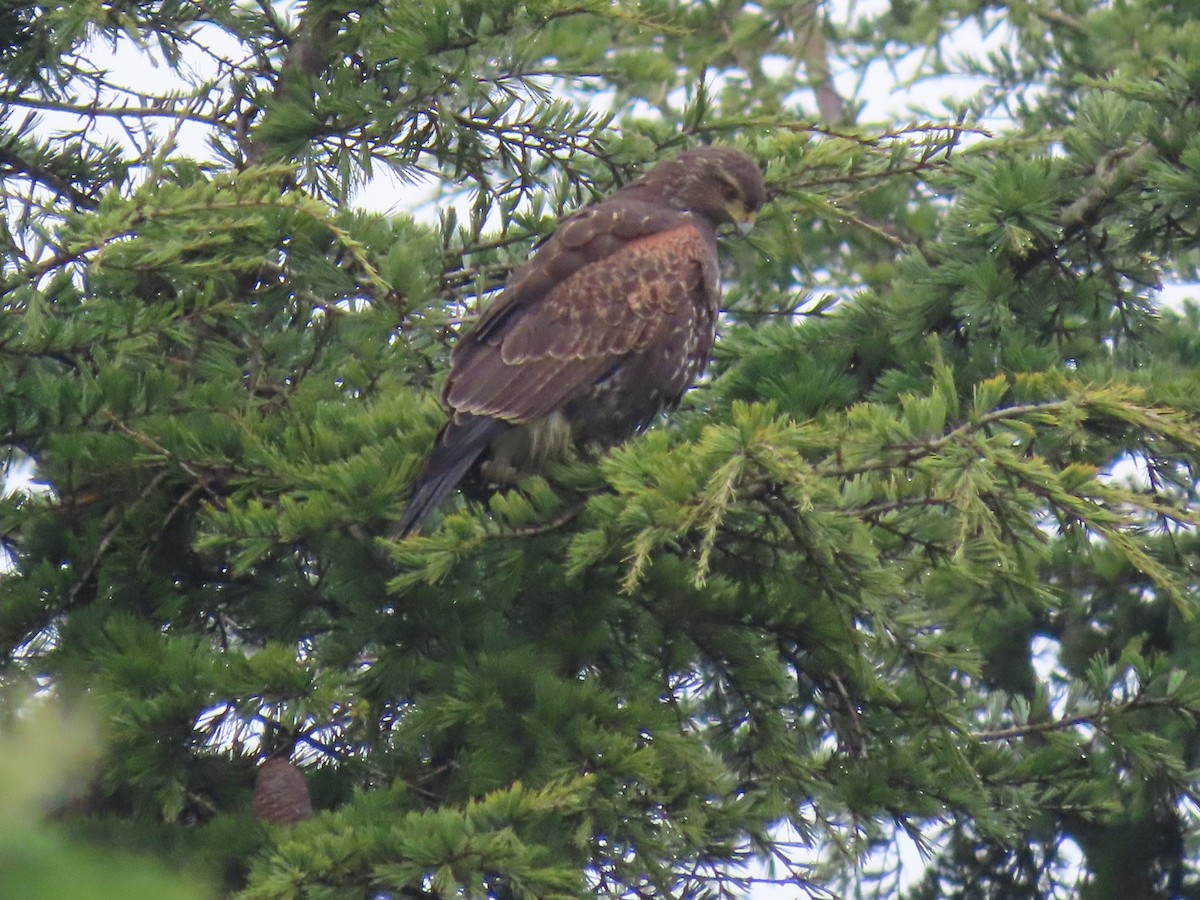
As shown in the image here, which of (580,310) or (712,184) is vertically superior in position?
(712,184)

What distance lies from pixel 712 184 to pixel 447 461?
1.58 metres

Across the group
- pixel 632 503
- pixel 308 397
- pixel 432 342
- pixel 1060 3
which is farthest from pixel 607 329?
pixel 1060 3

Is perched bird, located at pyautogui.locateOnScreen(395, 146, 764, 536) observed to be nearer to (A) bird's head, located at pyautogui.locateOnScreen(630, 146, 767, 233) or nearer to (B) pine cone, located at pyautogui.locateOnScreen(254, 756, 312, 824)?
(A) bird's head, located at pyautogui.locateOnScreen(630, 146, 767, 233)

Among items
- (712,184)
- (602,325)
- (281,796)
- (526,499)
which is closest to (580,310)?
(602,325)

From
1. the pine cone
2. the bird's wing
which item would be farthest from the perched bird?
the pine cone

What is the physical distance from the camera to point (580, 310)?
4.71 m

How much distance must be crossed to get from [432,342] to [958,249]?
1.66 meters

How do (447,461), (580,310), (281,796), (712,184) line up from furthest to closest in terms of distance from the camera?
(712,184)
(580,310)
(447,461)
(281,796)

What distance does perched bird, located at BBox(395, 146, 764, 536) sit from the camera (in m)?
4.55

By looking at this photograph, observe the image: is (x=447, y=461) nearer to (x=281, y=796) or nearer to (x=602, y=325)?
(x=602, y=325)

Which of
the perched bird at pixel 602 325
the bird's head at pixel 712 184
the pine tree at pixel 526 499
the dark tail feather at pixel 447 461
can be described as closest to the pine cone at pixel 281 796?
the pine tree at pixel 526 499

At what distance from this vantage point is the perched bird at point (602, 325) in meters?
4.55

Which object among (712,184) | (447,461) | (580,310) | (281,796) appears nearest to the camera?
(281,796)

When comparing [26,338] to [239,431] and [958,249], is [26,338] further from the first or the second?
[958,249]
